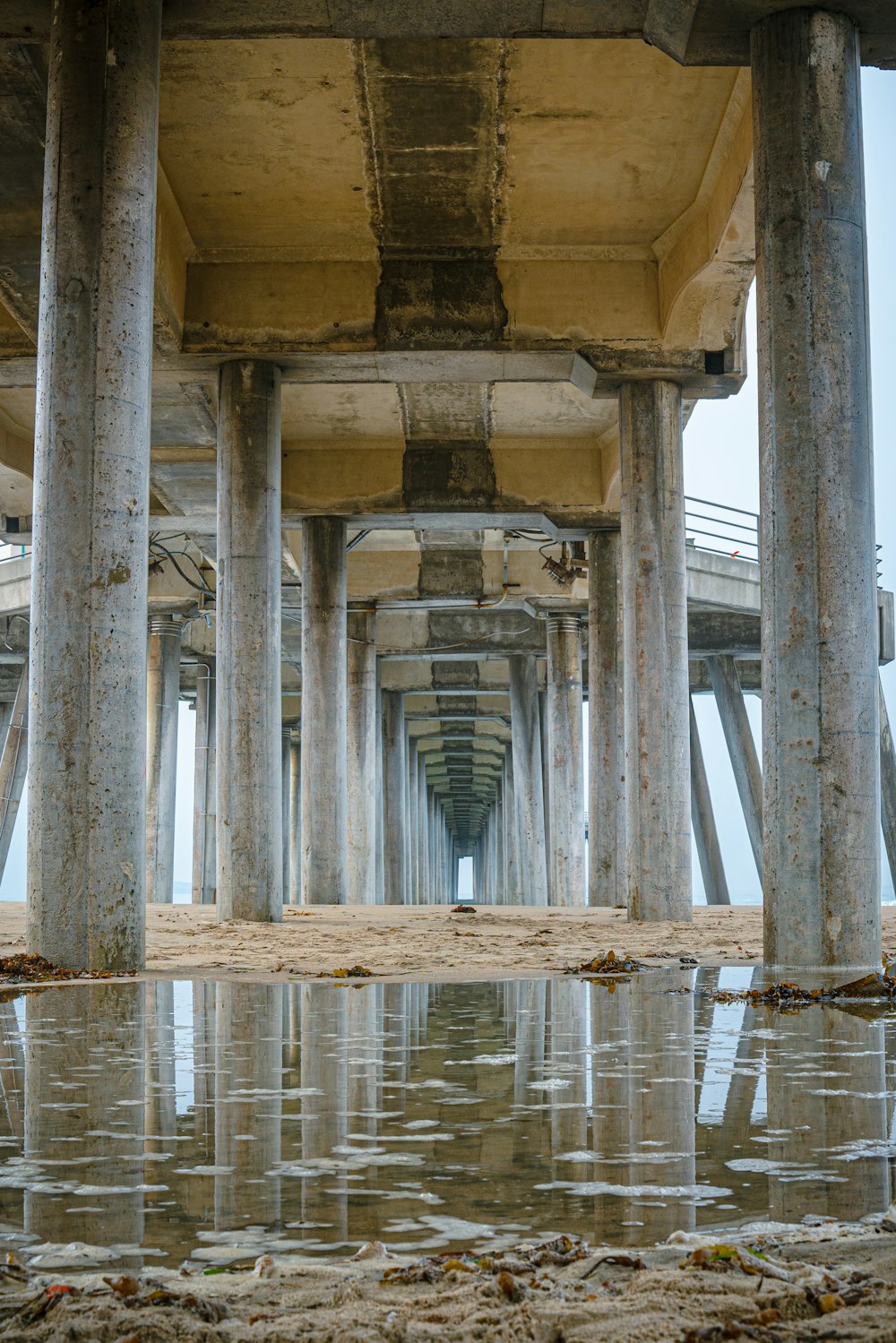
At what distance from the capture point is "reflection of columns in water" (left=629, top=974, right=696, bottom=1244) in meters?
A: 2.18

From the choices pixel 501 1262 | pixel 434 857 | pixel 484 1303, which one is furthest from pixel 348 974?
pixel 434 857

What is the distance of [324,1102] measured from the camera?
3.27 m

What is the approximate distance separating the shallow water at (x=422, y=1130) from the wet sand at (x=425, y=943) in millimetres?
3010

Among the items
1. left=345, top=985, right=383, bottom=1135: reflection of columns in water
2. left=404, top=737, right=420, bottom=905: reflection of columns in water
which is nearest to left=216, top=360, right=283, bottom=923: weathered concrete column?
left=345, top=985, right=383, bottom=1135: reflection of columns in water

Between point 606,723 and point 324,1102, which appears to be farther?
point 606,723

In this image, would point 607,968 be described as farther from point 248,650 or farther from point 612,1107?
point 248,650

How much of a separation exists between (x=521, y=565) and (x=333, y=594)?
7.13 metres

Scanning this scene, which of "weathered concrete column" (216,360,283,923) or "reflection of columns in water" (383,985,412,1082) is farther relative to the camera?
"weathered concrete column" (216,360,283,923)

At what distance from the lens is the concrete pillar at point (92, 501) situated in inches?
337

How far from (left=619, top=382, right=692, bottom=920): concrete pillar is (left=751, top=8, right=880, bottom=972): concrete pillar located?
7.54 meters

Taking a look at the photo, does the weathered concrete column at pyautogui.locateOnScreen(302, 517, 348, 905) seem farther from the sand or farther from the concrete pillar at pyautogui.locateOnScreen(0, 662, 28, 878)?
the sand

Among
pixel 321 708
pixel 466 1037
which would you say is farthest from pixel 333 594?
pixel 466 1037

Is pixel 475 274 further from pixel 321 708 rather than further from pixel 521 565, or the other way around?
pixel 521 565

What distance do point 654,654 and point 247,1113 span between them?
1413 centimetres
